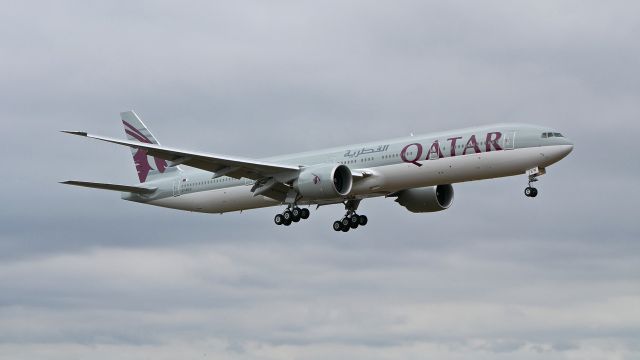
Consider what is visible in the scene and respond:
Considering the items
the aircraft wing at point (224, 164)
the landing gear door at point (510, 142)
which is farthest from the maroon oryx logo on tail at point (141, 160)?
the landing gear door at point (510, 142)

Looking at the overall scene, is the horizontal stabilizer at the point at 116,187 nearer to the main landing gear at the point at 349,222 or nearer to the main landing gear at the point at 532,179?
the main landing gear at the point at 349,222

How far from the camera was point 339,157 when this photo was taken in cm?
7450

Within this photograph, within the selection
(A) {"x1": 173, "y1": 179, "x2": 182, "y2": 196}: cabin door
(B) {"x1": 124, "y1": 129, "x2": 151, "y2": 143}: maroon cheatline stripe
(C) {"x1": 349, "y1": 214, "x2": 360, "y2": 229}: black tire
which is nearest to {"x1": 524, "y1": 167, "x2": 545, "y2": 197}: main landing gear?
(C) {"x1": 349, "y1": 214, "x2": 360, "y2": 229}: black tire

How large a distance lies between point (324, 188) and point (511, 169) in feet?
33.4

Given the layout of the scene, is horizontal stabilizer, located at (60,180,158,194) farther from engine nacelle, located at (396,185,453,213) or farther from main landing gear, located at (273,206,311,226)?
engine nacelle, located at (396,185,453,213)

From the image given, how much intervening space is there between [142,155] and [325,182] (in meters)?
21.7

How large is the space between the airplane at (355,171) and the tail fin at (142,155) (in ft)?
6.50

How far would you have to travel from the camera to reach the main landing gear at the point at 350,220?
77.9m

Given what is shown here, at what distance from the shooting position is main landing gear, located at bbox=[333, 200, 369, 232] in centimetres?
7794

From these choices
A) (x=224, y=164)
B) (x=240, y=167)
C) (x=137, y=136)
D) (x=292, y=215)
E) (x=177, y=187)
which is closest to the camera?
(x=224, y=164)

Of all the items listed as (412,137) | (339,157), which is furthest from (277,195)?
(412,137)

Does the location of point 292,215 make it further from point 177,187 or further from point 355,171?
point 177,187

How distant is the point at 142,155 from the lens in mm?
88812

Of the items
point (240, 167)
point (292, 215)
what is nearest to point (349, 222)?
point (292, 215)
